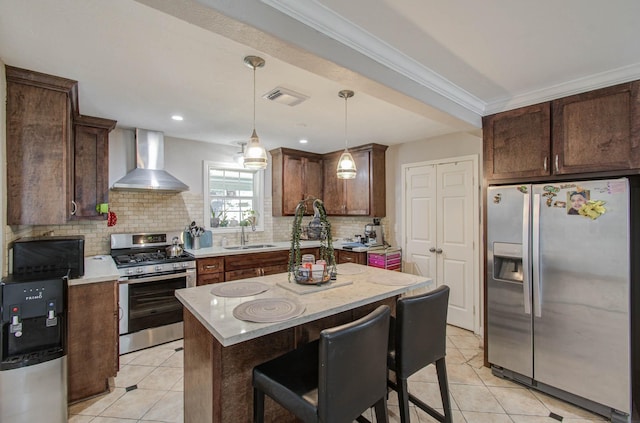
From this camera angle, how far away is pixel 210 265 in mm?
3580

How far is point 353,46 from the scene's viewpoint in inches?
64.8

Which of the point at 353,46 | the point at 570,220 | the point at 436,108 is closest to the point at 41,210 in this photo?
the point at 353,46

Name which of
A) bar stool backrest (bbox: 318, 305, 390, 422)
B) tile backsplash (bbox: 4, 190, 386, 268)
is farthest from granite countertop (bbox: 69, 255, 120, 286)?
bar stool backrest (bbox: 318, 305, 390, 422)

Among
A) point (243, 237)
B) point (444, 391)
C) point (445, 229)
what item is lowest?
point (444, 391)

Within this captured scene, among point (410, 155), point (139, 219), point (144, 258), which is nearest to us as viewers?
point (144, 258)

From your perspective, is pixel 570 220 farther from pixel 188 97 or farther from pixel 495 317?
pixel 188 97

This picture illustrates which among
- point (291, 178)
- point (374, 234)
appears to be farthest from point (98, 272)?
point (374, 234)

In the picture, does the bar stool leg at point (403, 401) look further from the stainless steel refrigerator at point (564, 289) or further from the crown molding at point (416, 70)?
the crown molding at point (416, 70)

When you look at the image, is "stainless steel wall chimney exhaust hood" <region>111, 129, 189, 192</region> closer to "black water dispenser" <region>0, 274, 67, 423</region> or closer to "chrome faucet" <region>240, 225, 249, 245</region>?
"chrome faucet" <region>240, 225, 249, 245</region>

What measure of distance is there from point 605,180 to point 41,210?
A: 3970 mm

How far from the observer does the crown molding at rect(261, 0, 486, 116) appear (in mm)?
1386

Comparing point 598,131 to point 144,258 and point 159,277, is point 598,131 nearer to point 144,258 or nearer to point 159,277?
point 159,277

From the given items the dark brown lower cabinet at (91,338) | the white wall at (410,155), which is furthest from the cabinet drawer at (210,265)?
the white wall at (410,155)

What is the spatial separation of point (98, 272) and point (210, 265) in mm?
1208
